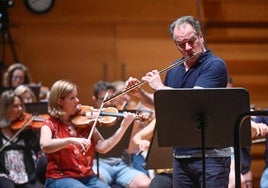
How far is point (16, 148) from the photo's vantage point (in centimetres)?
399

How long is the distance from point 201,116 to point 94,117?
41.9 inches

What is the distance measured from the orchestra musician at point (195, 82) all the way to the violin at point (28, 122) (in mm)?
1549

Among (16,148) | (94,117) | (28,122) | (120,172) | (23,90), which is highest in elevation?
(23,90)

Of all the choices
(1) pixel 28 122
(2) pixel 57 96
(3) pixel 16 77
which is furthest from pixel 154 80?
(3) pixel 16 77

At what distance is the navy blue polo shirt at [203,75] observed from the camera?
2713 millimetres

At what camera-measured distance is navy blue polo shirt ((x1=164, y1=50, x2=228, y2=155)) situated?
2.71 metres

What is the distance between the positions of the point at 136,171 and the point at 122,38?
8.50ft

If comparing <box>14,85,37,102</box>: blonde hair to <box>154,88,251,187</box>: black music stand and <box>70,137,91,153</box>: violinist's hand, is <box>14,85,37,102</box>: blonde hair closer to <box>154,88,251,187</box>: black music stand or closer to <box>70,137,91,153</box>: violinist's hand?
<box>70,137,91,153</box>: violinist's hand

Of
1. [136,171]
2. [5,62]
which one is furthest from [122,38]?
[136,171]

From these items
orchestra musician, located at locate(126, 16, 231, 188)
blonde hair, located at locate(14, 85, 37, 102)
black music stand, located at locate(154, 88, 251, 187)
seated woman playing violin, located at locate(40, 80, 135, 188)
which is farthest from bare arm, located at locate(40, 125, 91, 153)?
blonde hair, located at locate(14, 85, 37, 102)

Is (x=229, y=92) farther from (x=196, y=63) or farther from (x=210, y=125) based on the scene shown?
(x=196, y=63)

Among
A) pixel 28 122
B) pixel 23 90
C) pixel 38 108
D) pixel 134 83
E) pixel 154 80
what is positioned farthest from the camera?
pixel 23 90

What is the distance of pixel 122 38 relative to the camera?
622cm

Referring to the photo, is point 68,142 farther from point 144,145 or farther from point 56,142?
point 144,145
